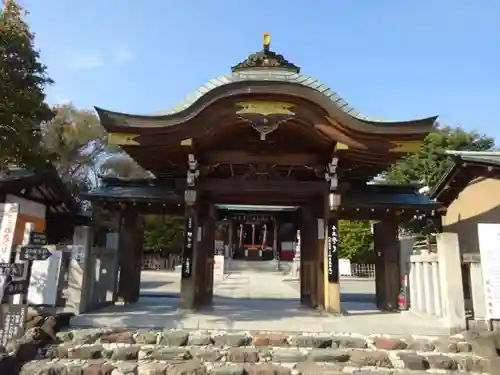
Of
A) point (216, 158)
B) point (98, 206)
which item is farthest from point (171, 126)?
point (98, 206)

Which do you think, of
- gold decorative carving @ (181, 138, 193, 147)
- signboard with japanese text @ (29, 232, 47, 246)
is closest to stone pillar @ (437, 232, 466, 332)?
gold decorative carving @ (181, 138, 193, 147)

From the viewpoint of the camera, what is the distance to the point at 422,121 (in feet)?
24.2

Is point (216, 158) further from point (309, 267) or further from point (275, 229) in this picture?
point (275, 229)

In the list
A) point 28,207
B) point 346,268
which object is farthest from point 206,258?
point 346,268

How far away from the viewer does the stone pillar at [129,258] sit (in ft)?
32.1

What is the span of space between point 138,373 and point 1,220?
3.39 m

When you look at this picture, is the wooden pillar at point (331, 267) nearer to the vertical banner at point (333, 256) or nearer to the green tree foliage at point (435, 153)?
the vertical banner at point (333, 256)

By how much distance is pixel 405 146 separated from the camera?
7.72 metres

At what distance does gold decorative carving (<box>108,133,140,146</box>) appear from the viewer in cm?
761

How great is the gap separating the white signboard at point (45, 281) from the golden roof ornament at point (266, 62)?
589cm

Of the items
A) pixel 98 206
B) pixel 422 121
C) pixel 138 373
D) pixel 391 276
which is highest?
pixel 422 121

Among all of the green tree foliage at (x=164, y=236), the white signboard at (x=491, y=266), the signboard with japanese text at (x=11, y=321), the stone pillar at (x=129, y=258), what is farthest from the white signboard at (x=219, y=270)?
the white signboard at (x=491, y=266)

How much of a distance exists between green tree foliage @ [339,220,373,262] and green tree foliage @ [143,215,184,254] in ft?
45.7

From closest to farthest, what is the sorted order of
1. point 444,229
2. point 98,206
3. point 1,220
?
1. point 1,220
2. point 98,206
3. point 444,229
